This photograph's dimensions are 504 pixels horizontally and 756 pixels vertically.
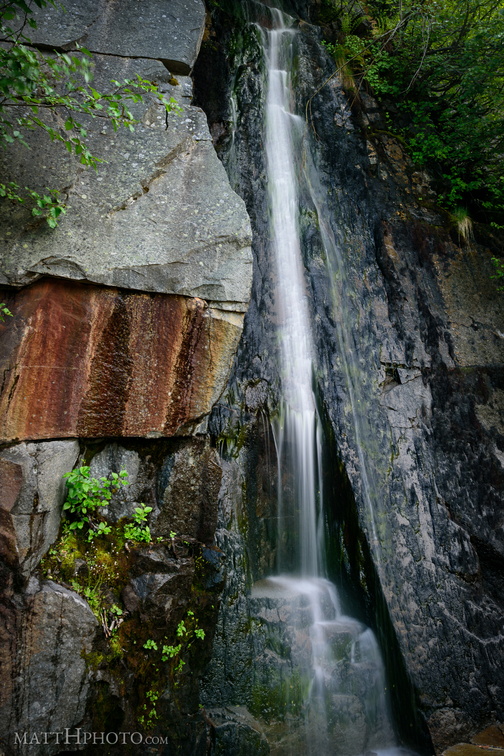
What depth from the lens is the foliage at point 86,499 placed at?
11.4 feet

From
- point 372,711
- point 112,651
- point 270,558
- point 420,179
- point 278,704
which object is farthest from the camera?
point 420,179

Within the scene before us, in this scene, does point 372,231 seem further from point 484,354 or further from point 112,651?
point 112,651

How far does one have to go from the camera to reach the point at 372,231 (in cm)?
652

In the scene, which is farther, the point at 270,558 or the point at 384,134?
the point at 384,134

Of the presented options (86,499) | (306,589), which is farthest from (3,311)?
(306,589)

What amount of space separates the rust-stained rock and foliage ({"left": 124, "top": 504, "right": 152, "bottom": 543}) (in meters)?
0.60

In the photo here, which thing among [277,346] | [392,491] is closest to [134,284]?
[277,346]

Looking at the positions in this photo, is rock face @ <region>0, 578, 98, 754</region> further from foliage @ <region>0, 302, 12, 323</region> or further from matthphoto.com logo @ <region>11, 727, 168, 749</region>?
foliage @ <region>0, 302, 12, 323</region>

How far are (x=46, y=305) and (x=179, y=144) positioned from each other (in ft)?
5.95

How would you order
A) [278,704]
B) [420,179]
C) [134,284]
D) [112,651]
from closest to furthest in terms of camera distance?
1. [112,651]
2. [134,284]
3. [278,704]
4. [420,179]

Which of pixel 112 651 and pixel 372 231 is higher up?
pixel 372 231

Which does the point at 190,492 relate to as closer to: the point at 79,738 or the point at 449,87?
the point at 79,738

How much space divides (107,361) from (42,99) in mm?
2026

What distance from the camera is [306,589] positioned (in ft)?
16.2
